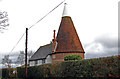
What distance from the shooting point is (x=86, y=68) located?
15297 millimetres

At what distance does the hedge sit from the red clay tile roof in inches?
685

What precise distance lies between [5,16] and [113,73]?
17.0 m

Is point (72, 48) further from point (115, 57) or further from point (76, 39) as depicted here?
point (115, 57)

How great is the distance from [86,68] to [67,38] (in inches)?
1063

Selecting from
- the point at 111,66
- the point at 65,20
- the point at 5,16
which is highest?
the point at 65,20

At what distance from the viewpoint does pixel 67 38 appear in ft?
138

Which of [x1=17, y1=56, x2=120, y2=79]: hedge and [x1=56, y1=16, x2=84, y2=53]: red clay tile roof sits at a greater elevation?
[x1=56, y1=16, x2=84, y2=53]: red clay tile roof

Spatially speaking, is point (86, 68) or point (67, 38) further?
point (67, 38)

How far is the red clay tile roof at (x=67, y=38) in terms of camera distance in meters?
41.3

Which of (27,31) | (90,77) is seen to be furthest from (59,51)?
(90,77)

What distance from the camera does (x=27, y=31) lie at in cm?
2648

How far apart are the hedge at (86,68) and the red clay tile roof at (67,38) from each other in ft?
57.1

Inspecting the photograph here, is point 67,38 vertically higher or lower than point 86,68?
higher

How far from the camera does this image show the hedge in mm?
12383
